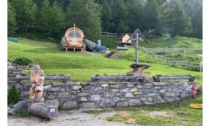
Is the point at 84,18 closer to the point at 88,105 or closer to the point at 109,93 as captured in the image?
the point at 109,93

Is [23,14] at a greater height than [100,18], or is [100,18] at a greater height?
[100,18]

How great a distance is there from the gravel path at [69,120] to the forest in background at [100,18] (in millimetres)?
28903

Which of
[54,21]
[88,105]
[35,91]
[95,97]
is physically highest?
[54,21]

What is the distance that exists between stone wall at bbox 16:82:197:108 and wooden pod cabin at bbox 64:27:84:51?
1739 cm

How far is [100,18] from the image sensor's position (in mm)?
45594

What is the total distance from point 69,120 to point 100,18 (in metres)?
37.4

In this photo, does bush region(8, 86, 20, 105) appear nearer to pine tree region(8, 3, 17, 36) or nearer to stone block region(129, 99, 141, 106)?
stone block region(129, 99, 141, 106)

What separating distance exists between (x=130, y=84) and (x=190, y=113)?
2821 mm

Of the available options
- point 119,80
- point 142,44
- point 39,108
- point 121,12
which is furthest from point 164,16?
point 39,108

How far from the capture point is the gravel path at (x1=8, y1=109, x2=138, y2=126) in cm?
887

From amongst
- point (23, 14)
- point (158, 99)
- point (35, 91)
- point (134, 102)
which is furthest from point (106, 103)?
point (23, 14)

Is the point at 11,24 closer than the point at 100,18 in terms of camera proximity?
Yes

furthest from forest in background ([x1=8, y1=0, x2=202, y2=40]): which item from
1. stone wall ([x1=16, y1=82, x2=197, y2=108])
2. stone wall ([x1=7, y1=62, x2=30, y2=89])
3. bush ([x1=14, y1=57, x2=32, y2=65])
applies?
stone wall ([x1=16, y1=82, x2=197, y2=108])
